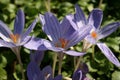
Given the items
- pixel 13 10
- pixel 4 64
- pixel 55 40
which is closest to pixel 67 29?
pixel 55 40

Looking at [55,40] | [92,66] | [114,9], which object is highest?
[55,40]

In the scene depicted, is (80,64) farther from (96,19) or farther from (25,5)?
(25,5)

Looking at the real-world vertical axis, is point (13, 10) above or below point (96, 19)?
below

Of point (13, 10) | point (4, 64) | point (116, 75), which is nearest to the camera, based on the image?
point (116, 75)

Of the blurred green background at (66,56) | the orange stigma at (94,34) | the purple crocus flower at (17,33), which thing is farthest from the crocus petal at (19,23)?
the blurred green background at (66,56)

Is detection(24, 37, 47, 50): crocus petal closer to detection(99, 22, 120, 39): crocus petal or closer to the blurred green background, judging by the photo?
detection(99, 22, 120, 39): crocus petal

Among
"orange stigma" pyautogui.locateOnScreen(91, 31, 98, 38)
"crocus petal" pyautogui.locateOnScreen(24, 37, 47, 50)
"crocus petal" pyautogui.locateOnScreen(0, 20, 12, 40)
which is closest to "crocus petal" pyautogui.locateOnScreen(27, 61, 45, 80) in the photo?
"crocus petal" pyautogui.locateOnScreen(24, 37, 47, 50)
